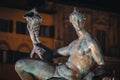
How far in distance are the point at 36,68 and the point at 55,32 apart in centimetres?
1617

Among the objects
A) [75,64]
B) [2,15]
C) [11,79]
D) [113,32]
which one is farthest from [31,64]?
[113,32]

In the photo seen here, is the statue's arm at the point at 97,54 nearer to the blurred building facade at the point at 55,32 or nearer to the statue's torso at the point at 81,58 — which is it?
the statue's torso at the point at 81,58

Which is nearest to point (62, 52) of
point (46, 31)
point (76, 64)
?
point (76, 64)

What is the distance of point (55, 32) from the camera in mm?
19547

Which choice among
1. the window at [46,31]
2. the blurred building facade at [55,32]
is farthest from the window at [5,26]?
the window at [46,31]

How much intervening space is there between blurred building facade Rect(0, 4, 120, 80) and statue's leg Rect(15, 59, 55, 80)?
1371 cm

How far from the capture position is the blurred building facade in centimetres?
1845

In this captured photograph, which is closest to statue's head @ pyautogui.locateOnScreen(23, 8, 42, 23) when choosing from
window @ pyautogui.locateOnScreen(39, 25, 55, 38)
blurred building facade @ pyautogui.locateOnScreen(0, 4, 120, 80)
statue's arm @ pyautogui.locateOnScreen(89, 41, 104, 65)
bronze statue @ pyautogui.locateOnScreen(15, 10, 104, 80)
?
bronze statue @ pyautogui.locateOnScreen(15, 10, 104, 80)

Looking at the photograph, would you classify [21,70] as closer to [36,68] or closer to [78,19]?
[36,68]

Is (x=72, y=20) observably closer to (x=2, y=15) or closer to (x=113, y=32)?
(x=2, y=15)

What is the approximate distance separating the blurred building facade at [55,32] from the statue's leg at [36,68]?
13.7m

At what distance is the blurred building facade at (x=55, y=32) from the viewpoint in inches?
727

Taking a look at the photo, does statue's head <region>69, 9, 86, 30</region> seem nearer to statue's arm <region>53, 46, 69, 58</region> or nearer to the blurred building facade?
statue's arm <region>53, 46, 69, 58</region>

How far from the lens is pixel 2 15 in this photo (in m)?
18.5
